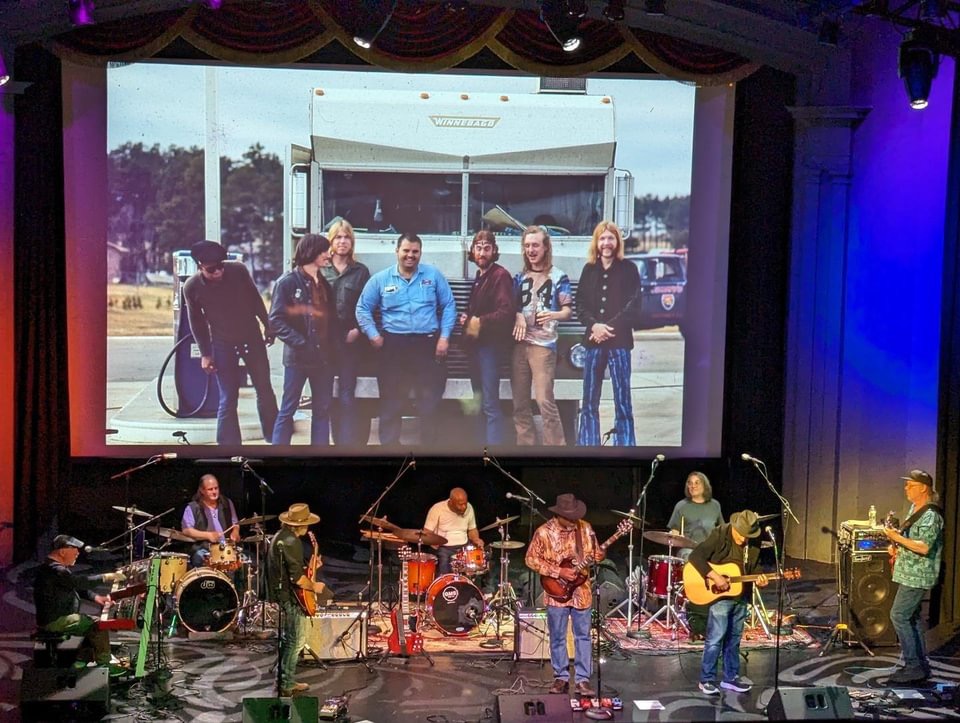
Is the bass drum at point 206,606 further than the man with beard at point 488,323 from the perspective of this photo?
No

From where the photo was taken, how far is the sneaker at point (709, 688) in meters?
8.30

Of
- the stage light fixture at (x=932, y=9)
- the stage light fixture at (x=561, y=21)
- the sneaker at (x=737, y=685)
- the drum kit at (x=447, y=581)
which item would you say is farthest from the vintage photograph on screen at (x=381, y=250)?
the sneaker at (x=737, y=685)

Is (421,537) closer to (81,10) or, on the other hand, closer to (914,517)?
(914,517)

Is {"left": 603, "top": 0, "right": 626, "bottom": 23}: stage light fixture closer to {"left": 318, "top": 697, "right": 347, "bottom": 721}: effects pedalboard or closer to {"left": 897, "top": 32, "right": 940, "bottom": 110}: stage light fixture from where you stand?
{"left": 897, "top": 32, "right": 940, "bottom": 110}: stage light fixture

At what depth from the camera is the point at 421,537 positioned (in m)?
9.36

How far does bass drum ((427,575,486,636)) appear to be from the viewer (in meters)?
9.44

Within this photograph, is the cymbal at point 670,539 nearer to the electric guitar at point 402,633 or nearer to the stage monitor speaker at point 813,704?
the electric guitar at point 402,633

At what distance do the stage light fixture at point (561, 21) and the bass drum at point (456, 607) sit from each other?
172 inches

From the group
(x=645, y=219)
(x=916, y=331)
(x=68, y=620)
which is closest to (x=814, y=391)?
(x=916, y=331)

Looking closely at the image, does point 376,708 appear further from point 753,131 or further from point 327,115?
point 753,131

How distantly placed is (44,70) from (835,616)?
8714 millimetres

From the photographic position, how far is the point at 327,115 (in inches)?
448

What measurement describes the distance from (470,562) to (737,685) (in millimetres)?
2343

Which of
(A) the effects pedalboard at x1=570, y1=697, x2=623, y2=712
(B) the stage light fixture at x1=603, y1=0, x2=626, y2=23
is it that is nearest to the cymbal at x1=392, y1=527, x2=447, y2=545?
(A) the effects pedalboard at x1=570, y1=697, x2=623, y2=712
